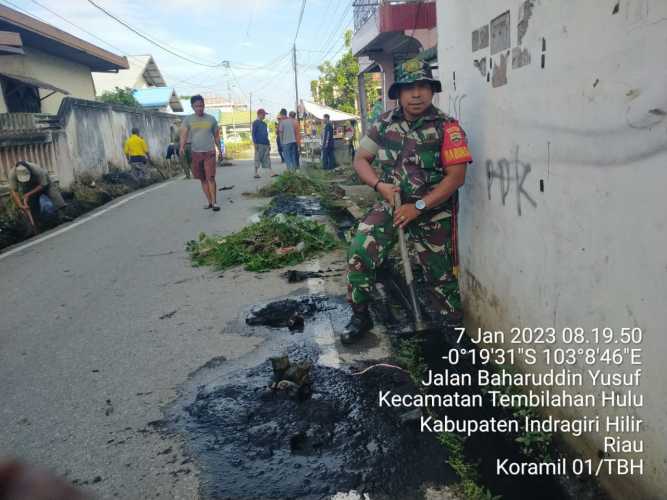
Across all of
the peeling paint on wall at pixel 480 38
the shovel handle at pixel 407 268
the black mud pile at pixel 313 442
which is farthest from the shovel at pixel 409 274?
the peeling paint on wall at pixel 480 38

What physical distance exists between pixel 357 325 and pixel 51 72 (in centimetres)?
1794

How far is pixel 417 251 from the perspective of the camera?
11.6 ft

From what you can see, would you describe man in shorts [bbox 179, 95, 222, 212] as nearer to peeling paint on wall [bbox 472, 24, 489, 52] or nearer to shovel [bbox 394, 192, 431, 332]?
shovel [bbox 394, 192, 431, 332]

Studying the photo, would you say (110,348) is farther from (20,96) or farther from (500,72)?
(20,96)

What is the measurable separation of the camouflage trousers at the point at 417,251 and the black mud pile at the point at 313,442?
2.18ft

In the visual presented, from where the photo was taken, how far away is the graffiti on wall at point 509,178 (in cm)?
260

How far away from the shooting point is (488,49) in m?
2.98

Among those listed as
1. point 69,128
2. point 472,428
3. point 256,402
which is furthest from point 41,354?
point 69,128

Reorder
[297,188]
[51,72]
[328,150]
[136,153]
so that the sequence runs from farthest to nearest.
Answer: [328,150] < [51,72] < [136,153] < [297,188]

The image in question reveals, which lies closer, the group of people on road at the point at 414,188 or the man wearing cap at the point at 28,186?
the group of people on road at the point at 414,188

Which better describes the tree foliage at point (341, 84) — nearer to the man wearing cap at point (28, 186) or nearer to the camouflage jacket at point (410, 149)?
the man wearing cap at point (28, 186)

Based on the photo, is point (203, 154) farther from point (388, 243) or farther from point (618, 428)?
point (618, 428)

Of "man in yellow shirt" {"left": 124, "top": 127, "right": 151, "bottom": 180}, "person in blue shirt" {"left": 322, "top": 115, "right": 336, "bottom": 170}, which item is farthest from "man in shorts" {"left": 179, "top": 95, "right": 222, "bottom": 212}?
"person in blue shirt" {"left": 322, "top": 115, "right": 336, "bottom": 170}

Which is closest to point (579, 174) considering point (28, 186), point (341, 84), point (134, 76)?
point (28, 186)
